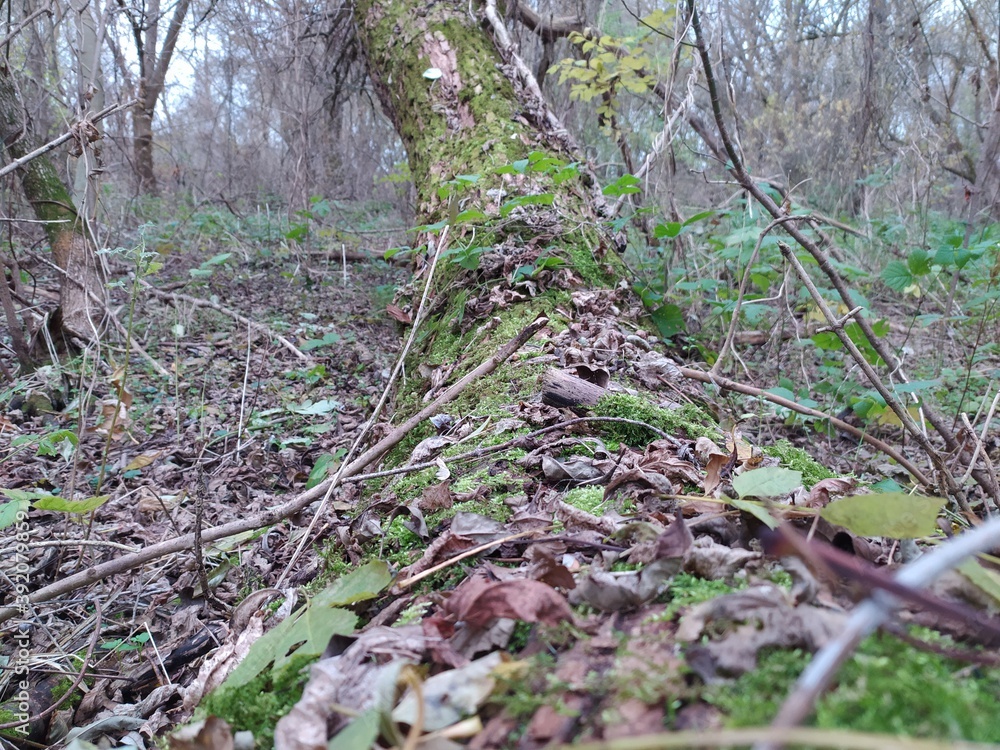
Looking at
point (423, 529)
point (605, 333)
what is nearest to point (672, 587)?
point (423, 529)

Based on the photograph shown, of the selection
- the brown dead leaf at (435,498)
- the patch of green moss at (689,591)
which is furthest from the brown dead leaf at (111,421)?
the patch of green moss at (689,591)

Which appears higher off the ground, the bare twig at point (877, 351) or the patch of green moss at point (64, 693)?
the bare twig at point (877, 351)

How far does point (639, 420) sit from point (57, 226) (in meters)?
5.34

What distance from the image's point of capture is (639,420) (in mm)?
1747

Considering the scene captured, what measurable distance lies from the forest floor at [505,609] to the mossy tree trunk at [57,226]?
1858mm

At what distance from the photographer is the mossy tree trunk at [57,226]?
178 inches

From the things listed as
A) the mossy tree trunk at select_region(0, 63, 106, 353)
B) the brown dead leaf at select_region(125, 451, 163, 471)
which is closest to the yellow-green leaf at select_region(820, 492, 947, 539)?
the brown dead leaf at select_region(125, 451, 163, 471)

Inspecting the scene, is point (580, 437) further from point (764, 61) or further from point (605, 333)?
point (764, 61)

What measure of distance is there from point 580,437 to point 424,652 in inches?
36.5

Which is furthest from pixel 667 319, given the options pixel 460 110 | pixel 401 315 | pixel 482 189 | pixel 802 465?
pixel 460 110

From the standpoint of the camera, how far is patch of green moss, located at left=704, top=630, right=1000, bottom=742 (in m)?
0.55

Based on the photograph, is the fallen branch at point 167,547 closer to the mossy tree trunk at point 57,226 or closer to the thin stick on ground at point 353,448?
the thin stick on ground at point 353,448

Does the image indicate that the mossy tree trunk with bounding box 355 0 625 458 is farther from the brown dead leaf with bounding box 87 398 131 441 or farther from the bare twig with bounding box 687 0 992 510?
the brown dead leaf with bounding box 87 398 131 441

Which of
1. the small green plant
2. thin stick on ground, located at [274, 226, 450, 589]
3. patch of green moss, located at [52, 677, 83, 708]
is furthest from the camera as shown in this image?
the small green plant
